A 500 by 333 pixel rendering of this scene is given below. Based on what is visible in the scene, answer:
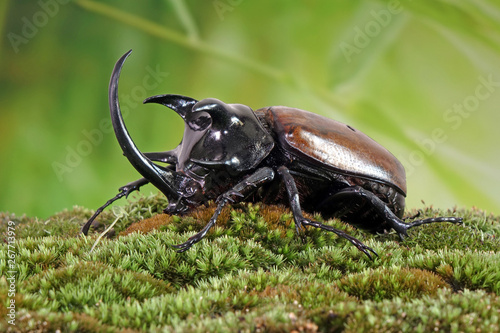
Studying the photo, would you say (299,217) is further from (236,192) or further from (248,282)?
(248,282)

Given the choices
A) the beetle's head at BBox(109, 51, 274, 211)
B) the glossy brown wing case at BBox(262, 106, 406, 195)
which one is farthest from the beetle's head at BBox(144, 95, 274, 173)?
the glossy brown wing case at BBox(262, 106, 406, 195)

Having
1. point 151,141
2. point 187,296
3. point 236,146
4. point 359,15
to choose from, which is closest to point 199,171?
point 236,146

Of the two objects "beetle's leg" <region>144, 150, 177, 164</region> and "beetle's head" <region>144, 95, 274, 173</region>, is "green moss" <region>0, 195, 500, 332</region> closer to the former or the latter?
"beetle's head" <region>144, 95, 274, 173</region>

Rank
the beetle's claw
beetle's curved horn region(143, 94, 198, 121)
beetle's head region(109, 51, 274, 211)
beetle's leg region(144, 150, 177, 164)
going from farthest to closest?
beetle's leg region(144, 150, 177, 164) → beetle's curved horn region(143, 94, 198, 121) → beetle's head region(109, 51, 274, 211) → the beetle's claw

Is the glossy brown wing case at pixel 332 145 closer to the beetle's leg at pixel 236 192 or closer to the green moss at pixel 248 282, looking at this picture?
the beetle's leg at pixel 236 192

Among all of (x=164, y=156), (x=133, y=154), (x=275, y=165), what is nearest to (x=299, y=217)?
(x=275, y=165)

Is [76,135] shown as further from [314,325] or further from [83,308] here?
[314,325]

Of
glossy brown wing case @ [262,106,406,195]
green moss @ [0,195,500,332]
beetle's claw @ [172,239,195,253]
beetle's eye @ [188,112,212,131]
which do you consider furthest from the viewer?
beetle's eye @ [188,112,212,131]
